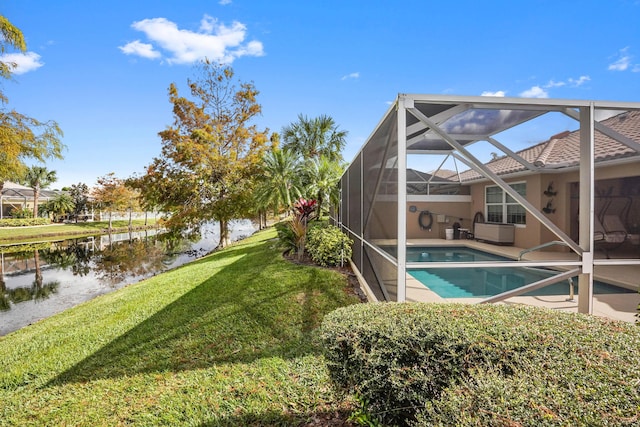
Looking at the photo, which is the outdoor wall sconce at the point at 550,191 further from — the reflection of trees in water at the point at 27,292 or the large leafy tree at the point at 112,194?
the large leafy tree at the point at 112,194

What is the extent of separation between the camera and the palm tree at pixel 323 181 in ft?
33.9

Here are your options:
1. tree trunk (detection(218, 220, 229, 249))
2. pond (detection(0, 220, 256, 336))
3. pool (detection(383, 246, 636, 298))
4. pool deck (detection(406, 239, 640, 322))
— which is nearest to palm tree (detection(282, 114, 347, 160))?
tree trunk (detection(218, 220, 229, 249))

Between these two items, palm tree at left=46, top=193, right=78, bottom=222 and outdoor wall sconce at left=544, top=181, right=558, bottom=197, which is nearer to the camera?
outdoor wall sconce at left=544, top=181, right=558, bottom=197

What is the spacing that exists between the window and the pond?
13.6m

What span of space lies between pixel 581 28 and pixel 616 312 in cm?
1000

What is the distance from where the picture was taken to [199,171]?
1503 centimetres

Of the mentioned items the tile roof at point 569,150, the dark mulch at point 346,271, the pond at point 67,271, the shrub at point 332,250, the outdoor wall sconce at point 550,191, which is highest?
the tile roof at point 569,150

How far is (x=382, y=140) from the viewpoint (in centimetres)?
433

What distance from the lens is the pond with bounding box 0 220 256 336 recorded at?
878 cm

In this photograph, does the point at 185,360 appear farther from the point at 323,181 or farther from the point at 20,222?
the point at 20,222

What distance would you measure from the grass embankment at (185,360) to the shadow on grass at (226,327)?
0.06ft

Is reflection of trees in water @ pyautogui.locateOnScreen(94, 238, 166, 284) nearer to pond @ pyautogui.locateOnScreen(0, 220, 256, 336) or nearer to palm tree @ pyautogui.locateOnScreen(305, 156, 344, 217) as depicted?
pond @ pyautogui.locateOnScreen(0, 220, 256, 336)

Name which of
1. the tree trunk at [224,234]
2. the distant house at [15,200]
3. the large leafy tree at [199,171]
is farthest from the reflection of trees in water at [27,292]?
the distant house at [15,200]

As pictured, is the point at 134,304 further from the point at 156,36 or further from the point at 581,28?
the point at 581,28
